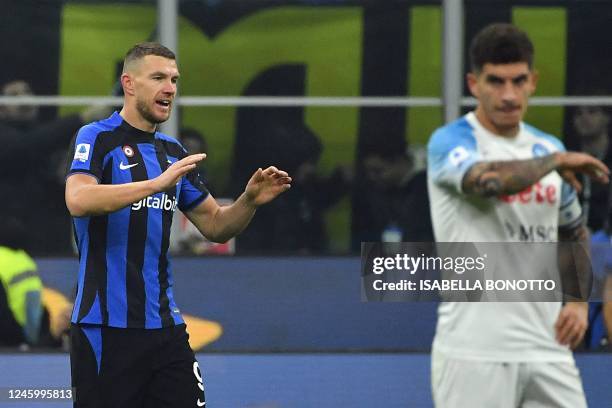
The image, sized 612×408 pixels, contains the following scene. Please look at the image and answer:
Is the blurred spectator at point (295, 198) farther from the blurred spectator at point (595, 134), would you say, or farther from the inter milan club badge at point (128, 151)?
the inter milan club badge at point (128, 151)

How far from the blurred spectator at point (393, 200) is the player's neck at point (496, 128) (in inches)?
160

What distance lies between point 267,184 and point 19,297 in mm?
3530

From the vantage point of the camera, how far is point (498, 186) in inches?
169

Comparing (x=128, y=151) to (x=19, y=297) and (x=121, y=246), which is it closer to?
(x=121, y=246)

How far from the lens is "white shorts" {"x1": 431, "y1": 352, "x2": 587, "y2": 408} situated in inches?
176

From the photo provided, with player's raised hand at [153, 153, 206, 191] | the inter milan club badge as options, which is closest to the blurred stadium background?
the inter milan club badge

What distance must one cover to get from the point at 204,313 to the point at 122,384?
318 centimetres

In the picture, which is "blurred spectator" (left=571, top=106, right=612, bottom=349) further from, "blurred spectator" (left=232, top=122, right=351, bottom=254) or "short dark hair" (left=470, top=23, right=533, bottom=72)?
"short dark hair" (left=470, top=23, right=533, bottom=72)

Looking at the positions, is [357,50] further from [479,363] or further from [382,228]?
[479,363]

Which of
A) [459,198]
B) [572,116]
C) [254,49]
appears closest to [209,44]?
[254,49]

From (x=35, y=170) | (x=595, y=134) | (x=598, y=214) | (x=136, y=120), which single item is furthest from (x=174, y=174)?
(x=595, y=134)

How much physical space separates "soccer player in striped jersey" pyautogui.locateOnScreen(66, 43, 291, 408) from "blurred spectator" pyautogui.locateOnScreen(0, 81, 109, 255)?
334cm

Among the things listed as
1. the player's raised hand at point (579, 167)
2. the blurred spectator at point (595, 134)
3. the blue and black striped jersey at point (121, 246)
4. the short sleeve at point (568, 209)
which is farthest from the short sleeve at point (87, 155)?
the blurred spectator at point (595, 134)

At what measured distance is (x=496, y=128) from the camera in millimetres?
4488
